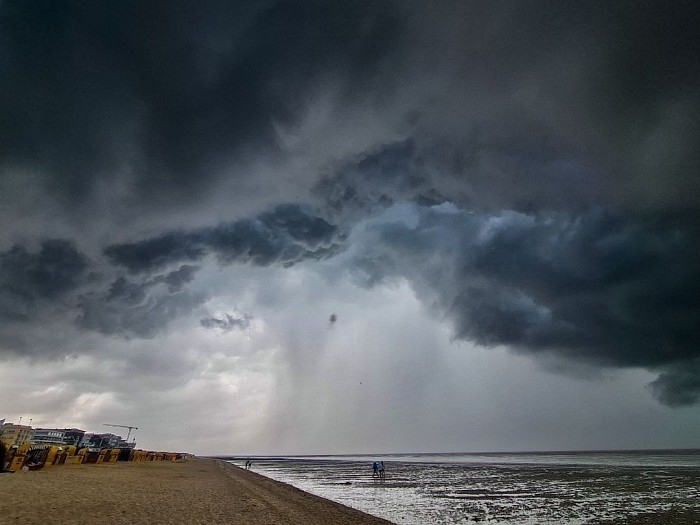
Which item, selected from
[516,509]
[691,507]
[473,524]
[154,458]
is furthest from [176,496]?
[154,458]

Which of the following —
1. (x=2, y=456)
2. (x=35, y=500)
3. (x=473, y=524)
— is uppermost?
(x=2, y=456)

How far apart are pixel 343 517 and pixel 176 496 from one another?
Answer: 45.2ft

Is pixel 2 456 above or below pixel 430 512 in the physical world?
above

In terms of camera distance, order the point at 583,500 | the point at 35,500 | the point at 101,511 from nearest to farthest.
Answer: the point at 101,511 < the point at 35,500 < the point at 583,500

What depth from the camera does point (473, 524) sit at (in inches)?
941

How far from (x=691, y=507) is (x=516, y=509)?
12.7 meters

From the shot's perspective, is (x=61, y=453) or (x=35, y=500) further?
(x=61, y=453)

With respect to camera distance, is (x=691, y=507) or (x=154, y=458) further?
(x=154, y=458)

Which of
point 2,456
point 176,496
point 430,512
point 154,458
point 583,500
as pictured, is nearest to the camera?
point 430,512

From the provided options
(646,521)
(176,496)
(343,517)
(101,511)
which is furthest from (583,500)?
(101,511)

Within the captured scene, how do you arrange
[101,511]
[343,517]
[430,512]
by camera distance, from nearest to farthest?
1. [101,511]
2. [343,517]
3. [430,512]

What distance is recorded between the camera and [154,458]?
116312mm

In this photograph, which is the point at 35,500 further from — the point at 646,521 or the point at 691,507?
the point at 691,507

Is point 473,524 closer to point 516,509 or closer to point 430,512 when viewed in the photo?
point 430,512
